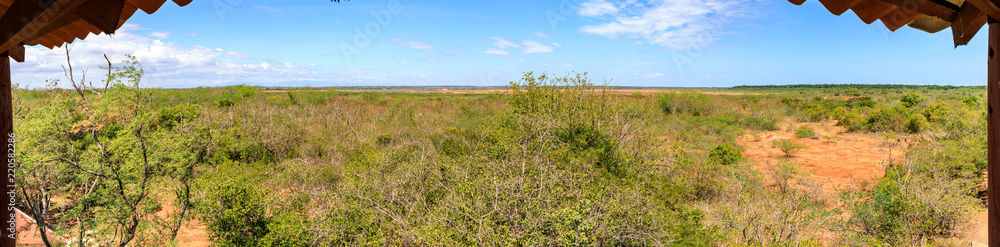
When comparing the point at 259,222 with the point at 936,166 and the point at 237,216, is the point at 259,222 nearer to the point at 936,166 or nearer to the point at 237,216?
the point at 237,216

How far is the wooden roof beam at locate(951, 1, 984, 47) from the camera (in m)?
1.35

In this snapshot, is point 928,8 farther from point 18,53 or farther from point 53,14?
point 18,53

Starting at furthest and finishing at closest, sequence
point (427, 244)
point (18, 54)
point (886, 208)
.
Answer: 1. point (886, 208)
2. point (427, 244)
3. point (18, 54)

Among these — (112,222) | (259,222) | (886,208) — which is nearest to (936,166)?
(886,208)

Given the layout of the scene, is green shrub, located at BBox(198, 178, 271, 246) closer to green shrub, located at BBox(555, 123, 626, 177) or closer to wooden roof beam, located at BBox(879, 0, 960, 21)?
green shrub, located at BBox(555, 123, 626, 177)

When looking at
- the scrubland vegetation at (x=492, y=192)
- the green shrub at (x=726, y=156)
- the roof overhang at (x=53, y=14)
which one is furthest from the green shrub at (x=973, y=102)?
the roof overhang at (x=53, y=14)

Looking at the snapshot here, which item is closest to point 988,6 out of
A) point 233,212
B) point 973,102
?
point 233,212

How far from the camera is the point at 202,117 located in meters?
16.8

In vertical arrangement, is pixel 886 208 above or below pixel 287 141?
below

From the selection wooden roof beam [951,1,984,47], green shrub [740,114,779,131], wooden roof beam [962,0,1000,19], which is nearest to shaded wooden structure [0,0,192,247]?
wooden roof beam [962,0,1000,19]

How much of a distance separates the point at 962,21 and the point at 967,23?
5 centimetres

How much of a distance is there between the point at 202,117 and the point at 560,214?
1705 cm

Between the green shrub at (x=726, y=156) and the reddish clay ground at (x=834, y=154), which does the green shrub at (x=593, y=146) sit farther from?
the green shrub at (x=726, y=156)

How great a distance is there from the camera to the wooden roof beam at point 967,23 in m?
1.35
